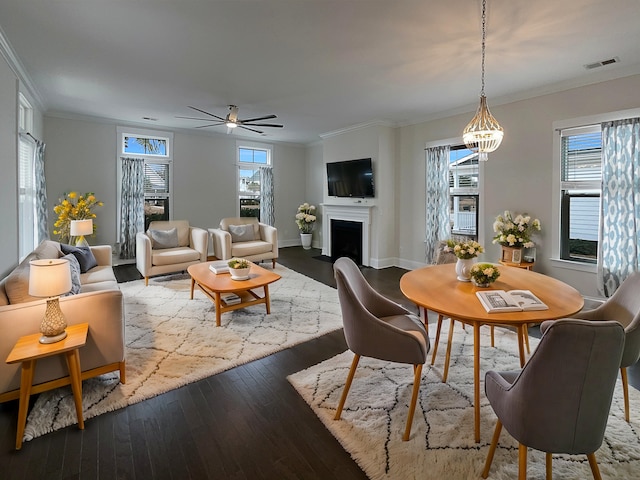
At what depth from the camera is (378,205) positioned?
244 inches

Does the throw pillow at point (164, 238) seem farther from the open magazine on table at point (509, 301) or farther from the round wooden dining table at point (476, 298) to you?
the open magazine on table at point (509, 301)

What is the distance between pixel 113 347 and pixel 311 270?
3.99m

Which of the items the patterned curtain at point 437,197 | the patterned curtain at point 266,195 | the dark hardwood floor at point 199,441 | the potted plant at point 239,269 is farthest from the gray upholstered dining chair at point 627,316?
the patterned curtain at point 266,195

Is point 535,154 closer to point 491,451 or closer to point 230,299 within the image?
point 491,451

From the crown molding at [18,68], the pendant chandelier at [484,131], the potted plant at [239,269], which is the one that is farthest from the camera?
the potted plant at [239,269]

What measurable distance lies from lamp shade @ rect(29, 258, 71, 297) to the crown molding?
246 centimetres

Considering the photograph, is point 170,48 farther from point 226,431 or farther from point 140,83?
point 226,431

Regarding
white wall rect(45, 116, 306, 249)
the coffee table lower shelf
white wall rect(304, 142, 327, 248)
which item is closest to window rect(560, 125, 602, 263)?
the coffee table lower shelf

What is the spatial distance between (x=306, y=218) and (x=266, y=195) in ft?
3.75

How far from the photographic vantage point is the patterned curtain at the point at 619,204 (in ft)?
11.8

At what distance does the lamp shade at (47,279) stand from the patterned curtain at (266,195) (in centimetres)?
627

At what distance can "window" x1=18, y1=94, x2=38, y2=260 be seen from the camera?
3987 millimetres

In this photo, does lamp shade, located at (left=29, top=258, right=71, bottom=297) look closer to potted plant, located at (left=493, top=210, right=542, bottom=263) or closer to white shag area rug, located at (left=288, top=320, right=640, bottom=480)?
white shag area rug, located at (left=288, top=320, right=640, bottom=480)

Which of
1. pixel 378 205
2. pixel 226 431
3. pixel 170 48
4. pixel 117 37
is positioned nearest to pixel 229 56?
pixel 170 48
